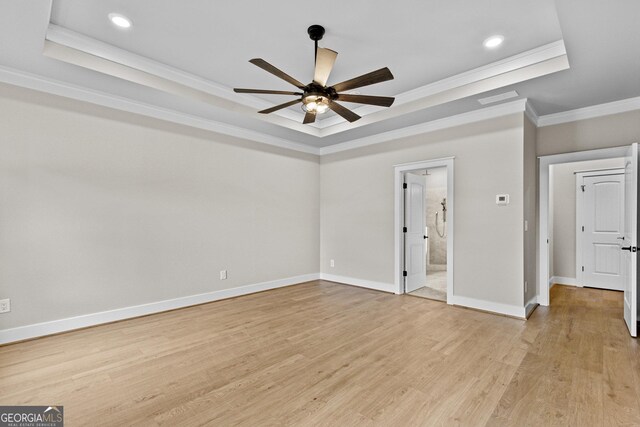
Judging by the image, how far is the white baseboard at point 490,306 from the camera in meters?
3.78

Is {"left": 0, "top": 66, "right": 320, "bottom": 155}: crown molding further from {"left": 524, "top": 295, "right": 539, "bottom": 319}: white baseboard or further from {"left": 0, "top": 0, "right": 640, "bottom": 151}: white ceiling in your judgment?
{"left": 524, "top": 295, "right": 539, "bottom": 319}: white baseboard

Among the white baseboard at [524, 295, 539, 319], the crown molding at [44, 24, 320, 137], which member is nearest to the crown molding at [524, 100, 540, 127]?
the white baseboard at [524, 295, 539, 319]

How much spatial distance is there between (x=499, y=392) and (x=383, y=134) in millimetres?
3994

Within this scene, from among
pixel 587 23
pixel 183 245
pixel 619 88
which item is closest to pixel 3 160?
pixel 183 245

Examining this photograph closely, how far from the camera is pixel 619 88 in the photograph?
3381 millimetres

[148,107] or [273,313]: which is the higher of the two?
[148,107]

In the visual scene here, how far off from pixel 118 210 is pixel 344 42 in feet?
10.6

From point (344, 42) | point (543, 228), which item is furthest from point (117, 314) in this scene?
point (543, 228)

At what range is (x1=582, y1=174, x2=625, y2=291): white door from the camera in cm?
517

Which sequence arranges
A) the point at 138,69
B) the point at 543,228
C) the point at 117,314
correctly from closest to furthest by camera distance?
the point at 138,69, the point at 117,314, the point at 543,228

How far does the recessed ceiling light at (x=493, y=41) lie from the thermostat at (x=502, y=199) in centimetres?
184

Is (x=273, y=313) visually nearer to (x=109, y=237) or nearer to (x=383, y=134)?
(x=109, y=237)

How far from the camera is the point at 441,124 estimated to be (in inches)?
177

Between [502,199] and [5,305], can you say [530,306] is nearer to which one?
[502,199]
